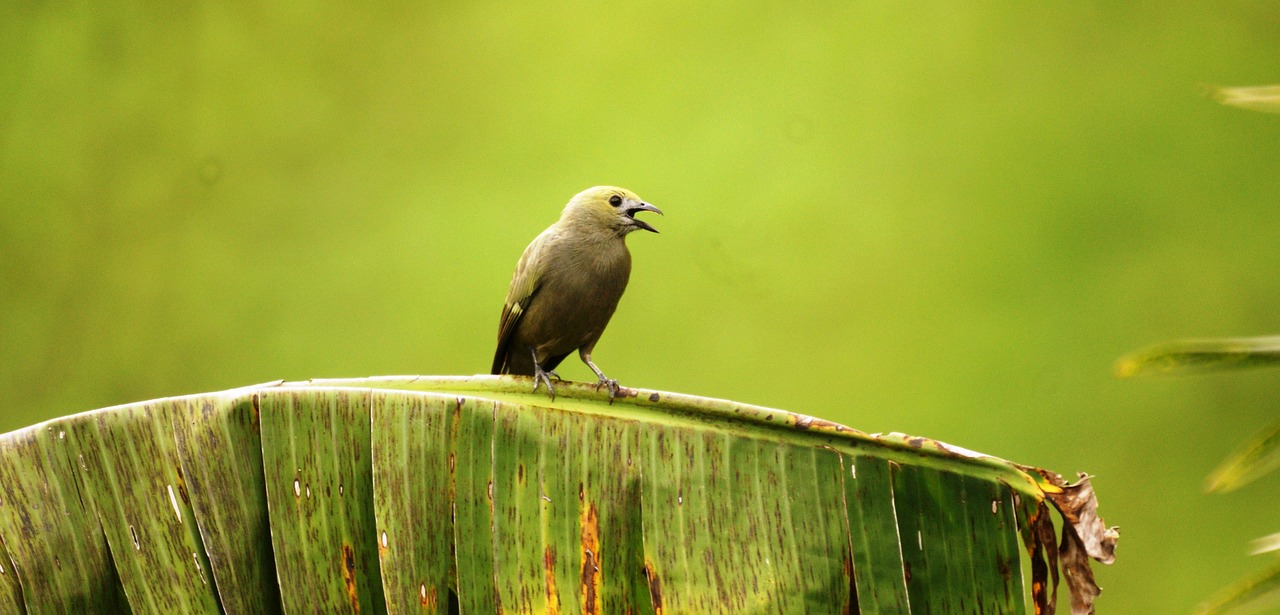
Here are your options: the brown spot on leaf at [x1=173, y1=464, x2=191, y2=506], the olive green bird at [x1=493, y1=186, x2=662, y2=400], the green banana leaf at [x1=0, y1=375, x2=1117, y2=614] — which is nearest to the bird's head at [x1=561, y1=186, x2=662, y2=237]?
the olive green bird at [x1=493, y1=186, x2=662, y2=400]

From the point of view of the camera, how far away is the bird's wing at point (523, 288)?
8.16 ft

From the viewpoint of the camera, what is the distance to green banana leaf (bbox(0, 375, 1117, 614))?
161 centimetres

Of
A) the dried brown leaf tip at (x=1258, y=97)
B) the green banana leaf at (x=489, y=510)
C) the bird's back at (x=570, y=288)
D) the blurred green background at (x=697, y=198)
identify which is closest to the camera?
the dried brown leaf tip at (x=1258, y=97)

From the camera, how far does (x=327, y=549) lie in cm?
169

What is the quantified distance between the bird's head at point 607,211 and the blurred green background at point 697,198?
4.74ft

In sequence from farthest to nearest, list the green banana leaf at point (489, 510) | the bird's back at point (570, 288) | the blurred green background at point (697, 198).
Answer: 1. the blurred green background at point (697, 198)
2. the bird's back at point (570, 288)
3. the green banana leaf at point (489, 510)

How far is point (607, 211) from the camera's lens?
2520 millimetres

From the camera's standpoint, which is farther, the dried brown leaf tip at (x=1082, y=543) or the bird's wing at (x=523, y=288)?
the bird's wing at (x=523, y=288)

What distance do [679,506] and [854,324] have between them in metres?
2.31

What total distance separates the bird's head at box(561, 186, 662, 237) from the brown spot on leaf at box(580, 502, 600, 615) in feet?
3.21

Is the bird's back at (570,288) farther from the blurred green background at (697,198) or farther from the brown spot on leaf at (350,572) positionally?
the blurred green background at (697,198)

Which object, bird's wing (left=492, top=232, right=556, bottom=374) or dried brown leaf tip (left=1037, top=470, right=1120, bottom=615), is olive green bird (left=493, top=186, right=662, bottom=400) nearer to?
bird's wing (left=492, top=232, right=556, bottom=374)

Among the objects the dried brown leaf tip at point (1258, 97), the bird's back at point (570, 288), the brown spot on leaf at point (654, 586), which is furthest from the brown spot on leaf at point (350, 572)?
the dried brown leaf tip at point (1258, 97)

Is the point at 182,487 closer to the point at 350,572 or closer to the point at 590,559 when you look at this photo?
the point at 350,572
